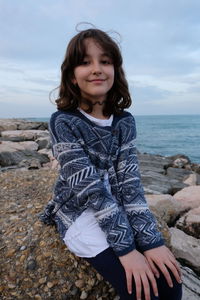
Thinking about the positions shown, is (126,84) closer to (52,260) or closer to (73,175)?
(73,175)

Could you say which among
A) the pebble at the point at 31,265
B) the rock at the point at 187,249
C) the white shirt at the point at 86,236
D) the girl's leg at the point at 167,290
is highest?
the white shirt at the point at 86,236

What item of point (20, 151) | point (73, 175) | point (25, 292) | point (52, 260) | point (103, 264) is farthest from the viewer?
point (20, 151)

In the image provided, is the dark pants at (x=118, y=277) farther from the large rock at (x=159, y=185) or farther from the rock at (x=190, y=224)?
the large rock at (x=159, y=185)

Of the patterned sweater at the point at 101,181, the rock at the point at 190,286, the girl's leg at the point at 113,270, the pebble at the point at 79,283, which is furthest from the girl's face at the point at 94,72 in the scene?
the rock at the point at 190,286

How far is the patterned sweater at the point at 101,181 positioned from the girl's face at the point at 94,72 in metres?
0.19

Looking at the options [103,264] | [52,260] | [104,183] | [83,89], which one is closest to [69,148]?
[104,183]

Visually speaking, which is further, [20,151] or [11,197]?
[20,151]

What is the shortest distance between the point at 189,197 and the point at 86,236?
4.22m

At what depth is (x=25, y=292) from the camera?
2.34 meters

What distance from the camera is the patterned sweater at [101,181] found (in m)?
2.00

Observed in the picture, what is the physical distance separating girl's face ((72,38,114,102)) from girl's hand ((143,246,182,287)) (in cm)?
112

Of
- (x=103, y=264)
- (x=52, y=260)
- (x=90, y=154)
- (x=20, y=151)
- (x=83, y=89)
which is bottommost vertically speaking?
(x=20, y=151)

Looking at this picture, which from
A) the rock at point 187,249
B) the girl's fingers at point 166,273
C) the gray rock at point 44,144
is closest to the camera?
the girl's fingers at point 166,273

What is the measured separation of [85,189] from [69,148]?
0.97ft
